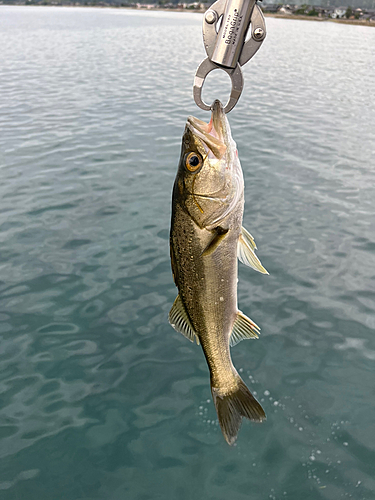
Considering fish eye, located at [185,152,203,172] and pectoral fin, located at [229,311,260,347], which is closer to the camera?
fish eye, located at [185,152,203,172]

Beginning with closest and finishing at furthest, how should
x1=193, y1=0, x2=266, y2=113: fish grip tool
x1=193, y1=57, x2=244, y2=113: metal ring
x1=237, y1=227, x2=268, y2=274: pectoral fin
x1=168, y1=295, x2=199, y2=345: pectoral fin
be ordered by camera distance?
x1=193, y1=0, x2=266, y2=113: fish grip tool
x1=193, y1=57, x2=244, y2=113: metal ring
x1=237, y1=227, x2=268, y2=274: pectoral fin
x1=168, y1=295, x2=199, y2=345: pectoral fin

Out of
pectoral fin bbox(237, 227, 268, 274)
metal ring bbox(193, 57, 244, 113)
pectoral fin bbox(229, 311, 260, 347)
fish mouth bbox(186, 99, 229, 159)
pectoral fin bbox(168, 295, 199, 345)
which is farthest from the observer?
pectoral fin bbox(229, 311, 260, 347)

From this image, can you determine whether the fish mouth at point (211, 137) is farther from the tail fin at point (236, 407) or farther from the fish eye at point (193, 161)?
the tail fin at point (236, 407)

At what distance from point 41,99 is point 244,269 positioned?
837 inches

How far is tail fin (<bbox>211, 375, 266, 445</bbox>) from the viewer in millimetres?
3551

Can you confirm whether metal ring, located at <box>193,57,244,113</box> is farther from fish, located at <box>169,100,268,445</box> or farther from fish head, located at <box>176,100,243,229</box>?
fish head, located at <box>176,100,243,229</box>

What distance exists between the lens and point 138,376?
6652mm

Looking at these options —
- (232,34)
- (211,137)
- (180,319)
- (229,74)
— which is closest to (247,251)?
(180,319)

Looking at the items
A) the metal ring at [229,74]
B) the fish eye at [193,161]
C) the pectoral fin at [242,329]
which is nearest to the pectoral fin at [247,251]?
the pectoral fin at [242,329]

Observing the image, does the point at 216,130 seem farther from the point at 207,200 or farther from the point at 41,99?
the point at 41,99

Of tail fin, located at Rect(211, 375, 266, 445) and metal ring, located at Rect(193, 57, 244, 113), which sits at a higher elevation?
metal ring, located at Rect(193, 57, 244, 113)

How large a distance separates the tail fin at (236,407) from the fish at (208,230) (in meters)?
0.04

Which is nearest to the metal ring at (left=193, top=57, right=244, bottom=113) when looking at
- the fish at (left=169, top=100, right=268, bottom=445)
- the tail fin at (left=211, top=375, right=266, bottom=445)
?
the fish at (left=169, top=100, right=268, bottom=445)

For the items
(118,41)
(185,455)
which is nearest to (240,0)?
(185,455)
